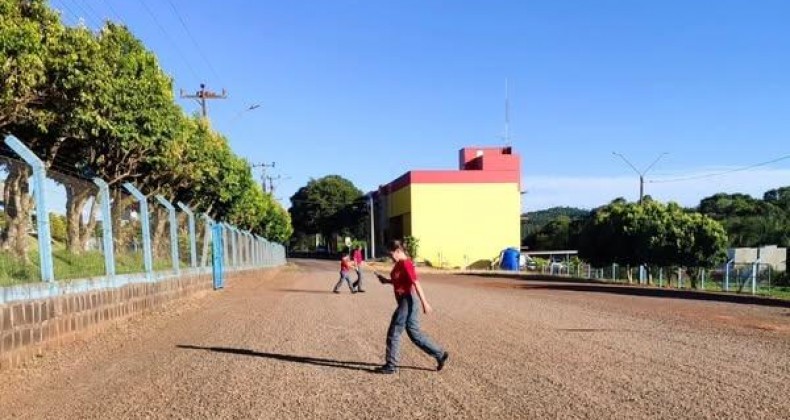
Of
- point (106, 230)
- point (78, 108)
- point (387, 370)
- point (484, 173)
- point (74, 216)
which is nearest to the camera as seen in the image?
point (387, 370)

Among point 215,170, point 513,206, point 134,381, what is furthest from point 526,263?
point 134,381

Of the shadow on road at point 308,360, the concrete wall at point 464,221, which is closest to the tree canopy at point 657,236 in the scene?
the concrete wall at point 464,221

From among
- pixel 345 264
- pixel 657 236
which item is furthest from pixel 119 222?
pixel 657 236

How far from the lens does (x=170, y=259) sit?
19.3 metres

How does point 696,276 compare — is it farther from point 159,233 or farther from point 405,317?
point 405,317

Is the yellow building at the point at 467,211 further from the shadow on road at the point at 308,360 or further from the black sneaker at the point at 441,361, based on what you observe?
the black sneaker at the point at 441,361

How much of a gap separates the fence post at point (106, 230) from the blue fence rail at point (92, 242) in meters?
0.02

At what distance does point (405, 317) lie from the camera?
29.3 ft

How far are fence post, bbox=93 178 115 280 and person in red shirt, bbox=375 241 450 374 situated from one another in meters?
6.34

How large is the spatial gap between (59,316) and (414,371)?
4.95m

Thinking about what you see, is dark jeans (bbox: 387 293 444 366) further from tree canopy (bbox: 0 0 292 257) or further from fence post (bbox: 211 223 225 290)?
fence post (bbox: 211 223 225 290)

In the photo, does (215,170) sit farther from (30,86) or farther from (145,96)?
(30,86)

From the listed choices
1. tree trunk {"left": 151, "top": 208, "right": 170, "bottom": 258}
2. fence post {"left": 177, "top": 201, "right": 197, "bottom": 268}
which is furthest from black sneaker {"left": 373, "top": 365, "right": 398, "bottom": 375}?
fence post {"left": 177, "top": 201, "right": 197, "bottom": 268}

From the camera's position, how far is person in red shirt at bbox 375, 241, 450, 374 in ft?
28.7
